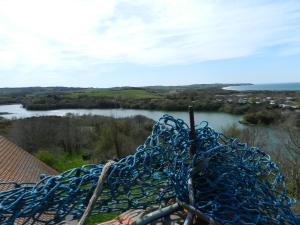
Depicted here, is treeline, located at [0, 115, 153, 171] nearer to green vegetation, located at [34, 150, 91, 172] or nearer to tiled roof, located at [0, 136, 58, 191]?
green vegetation, located at [34, 150, 91, 172]

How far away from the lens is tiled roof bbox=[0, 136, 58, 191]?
15031 millimetres

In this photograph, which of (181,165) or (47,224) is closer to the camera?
(47,224)

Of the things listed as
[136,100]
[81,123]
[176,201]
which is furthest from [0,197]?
[136,100]

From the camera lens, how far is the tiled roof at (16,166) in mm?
15031

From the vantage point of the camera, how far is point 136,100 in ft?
234

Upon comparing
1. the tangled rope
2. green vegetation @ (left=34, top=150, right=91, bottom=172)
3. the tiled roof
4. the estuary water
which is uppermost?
the tangled rope

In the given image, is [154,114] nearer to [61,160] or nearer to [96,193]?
[61,160]

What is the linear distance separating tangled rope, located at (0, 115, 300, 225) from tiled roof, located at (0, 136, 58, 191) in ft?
41.7

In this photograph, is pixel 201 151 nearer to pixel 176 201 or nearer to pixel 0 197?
pixel 176 201

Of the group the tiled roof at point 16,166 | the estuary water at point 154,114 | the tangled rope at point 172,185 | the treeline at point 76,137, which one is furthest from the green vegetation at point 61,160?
the tangled rope at point 172,185

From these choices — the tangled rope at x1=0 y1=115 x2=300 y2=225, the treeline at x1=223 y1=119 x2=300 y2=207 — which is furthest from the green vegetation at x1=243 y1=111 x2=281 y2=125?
the tangled rope at x1=0 y1=115 x2=300 y2=225

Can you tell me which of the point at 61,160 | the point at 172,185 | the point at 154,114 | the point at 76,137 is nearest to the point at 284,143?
the point at 172,185

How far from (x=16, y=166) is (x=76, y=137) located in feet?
104

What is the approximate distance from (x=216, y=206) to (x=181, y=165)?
1.09 ft
